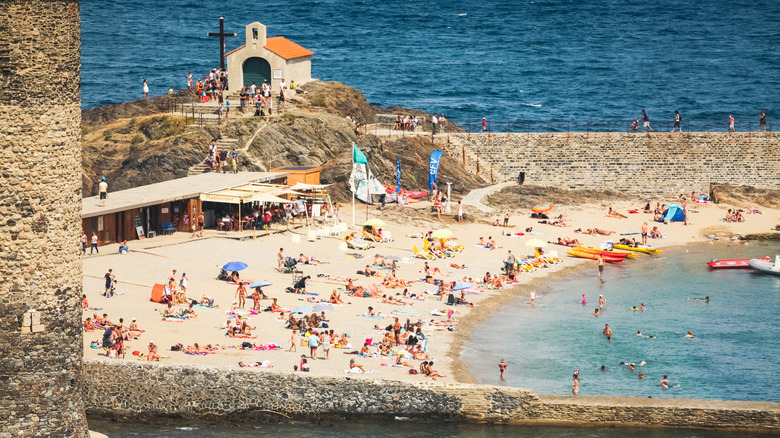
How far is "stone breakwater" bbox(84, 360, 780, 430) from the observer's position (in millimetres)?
28594

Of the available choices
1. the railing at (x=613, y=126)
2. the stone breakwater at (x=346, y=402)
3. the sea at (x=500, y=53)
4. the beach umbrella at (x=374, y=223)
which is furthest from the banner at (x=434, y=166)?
the stone breakwater at (x=346, y=402)

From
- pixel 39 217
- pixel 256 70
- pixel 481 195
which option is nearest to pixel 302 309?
pixel 39 217

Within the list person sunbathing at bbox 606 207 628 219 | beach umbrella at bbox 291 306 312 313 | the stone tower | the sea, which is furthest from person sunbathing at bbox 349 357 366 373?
the sea

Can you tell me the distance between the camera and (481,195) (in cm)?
5675

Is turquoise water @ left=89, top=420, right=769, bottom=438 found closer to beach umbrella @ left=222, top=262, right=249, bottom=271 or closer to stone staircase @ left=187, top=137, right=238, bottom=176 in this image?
beach umbrella @ left=222, top=262, right=249, bottom=271

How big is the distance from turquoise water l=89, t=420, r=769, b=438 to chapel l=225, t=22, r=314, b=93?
3087 centimetres

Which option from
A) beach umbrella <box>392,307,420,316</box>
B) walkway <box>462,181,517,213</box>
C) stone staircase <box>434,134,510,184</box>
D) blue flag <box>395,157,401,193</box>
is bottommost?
beach umbrella <box>392,307,420,316</box>

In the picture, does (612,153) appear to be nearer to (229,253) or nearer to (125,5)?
(229,253)

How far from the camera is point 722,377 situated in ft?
115

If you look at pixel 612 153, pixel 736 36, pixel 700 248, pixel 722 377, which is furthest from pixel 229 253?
pixel 736 36

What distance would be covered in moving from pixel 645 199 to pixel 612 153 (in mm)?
2940

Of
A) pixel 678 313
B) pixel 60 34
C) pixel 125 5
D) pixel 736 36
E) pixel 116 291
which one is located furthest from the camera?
pixel 125 5

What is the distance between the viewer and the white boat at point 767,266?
48656 mm

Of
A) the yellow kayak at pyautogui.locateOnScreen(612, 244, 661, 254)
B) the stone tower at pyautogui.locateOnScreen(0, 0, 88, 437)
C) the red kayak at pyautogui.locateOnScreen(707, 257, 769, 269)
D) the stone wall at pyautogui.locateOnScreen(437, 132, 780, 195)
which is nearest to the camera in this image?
the stone tower at pyautogui.locateOnScreen(0, 0, 88, 437)
